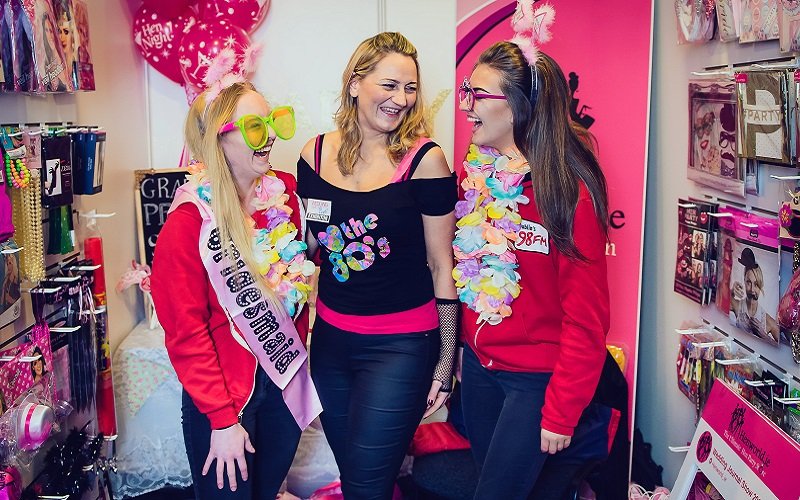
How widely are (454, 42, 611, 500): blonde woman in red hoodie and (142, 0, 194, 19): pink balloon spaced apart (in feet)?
5.06

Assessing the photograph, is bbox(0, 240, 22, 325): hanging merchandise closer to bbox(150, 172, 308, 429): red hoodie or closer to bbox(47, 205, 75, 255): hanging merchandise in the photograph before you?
bbox(47, 205, 75, 255): hanging merchandise

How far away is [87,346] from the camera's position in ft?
8.20

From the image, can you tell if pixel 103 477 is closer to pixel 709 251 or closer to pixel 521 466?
pixel 521 466

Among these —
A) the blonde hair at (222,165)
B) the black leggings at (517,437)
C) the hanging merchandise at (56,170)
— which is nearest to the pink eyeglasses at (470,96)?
the blonde hair at (222,165)

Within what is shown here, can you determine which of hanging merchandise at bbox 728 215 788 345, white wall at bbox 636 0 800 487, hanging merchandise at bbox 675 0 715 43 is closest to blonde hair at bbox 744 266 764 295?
hanging merchandise at bbox 728 215 788 345

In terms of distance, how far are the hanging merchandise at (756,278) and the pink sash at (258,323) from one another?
47.4 inches

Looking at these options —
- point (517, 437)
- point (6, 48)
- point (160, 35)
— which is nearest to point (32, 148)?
point (6, 48)

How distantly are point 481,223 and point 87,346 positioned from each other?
1.33 m

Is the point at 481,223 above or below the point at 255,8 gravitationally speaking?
below

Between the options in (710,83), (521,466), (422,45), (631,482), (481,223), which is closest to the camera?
(521,466)

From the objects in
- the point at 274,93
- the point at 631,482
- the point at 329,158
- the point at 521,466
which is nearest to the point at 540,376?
the point at 521,466

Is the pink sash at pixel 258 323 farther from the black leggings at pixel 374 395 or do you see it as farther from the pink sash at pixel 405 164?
the pink sash at pixel 405 164

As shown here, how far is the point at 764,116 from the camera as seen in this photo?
6.53 feet

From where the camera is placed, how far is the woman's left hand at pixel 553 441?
1.89 m
